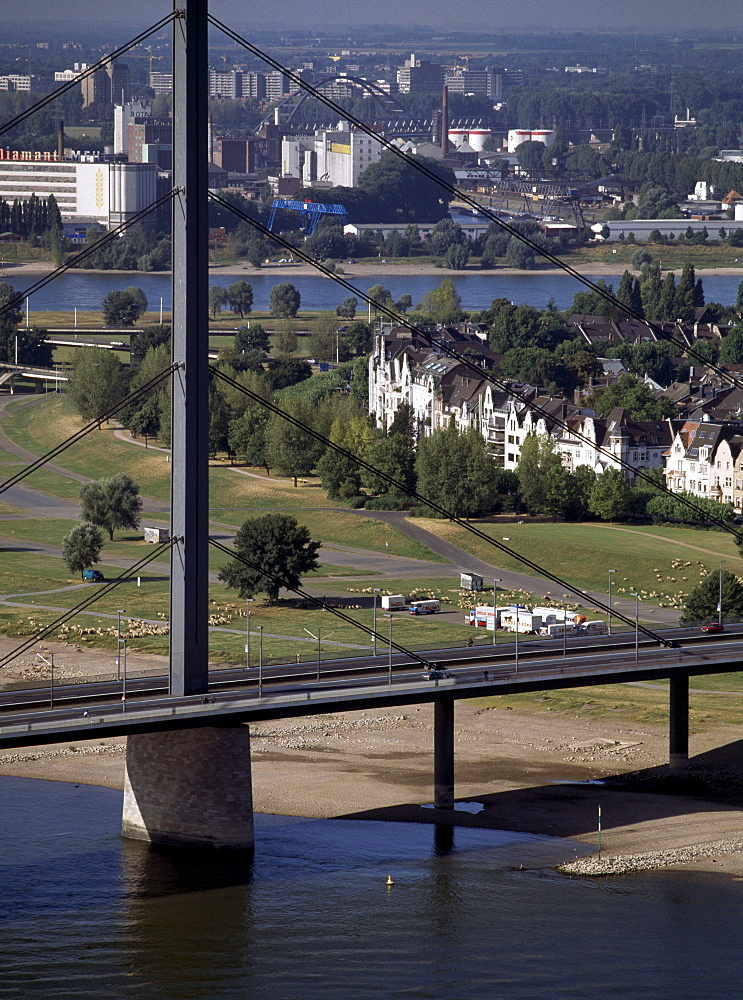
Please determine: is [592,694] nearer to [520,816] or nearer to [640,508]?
[520,816]

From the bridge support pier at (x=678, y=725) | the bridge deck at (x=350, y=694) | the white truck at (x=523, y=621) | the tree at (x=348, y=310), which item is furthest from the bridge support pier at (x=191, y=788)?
the tree at (x=348, y=310)

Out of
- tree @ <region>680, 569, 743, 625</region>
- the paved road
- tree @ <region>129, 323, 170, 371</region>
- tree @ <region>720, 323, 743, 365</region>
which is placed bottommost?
the paved road

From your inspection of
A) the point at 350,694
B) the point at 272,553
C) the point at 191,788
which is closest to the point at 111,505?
the point at 272,553

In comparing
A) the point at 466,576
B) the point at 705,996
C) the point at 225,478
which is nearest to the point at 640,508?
the point at 466,576

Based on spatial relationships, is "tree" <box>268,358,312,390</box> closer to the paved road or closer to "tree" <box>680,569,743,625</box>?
the paved road

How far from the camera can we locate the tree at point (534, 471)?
86.2 m

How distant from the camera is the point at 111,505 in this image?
80938mm

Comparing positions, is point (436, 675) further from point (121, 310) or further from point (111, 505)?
point (121, 310)

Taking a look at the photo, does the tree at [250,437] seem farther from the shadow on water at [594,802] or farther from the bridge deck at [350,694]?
the bridge deck at [350,694]

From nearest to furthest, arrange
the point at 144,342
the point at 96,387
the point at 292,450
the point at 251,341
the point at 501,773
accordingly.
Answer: the point at 501,773, the point at 292,450, the point at 96,387, the point at 144,342, the point at 251,341

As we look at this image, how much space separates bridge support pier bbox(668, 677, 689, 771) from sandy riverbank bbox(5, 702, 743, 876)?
45 centimetres

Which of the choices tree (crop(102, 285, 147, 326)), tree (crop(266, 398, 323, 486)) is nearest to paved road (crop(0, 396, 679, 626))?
tree (crop(266, 398, 323, 486))

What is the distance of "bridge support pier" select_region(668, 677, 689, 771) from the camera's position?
1780 inches

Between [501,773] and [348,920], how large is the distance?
11.2 meters
